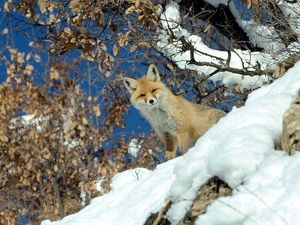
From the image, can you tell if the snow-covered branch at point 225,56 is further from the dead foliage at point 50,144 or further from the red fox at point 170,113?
the dead foliage at point 50,144

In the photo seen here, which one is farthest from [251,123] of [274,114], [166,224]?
[166,224]

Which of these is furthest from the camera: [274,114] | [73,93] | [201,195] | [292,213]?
[73,93]

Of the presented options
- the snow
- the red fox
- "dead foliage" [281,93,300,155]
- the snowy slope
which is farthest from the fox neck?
"dead foliage" [281,93,300,155]

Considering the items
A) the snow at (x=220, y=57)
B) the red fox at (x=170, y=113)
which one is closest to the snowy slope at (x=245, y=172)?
the red fox at (x=170, y=113)

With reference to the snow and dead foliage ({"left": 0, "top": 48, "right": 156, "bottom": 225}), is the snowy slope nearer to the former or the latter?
the snow

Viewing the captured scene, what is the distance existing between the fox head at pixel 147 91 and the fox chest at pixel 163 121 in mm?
156

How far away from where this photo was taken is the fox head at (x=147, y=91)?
31.4 feet

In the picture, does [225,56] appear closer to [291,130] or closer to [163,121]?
[163,121]

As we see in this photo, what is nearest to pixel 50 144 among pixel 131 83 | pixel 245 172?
pixel 131 83

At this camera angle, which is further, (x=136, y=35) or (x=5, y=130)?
(x=5, y=130)

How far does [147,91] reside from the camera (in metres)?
9.81

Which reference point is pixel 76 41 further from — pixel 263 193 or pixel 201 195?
pixel 263 193

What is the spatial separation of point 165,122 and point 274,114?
15.9 ft

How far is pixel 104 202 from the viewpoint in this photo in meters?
6.71
